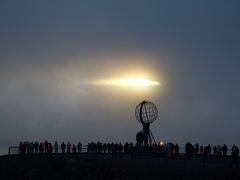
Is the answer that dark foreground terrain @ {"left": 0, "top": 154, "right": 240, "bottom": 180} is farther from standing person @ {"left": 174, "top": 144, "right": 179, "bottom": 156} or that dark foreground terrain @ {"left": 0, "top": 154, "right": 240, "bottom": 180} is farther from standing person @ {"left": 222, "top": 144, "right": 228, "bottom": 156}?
standing person @ {"left": 174, "top": 144, "right": 179, "bottom": 156}

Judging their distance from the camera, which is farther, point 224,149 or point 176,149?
point 176,149

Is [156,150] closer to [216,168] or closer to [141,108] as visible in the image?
[141,108]

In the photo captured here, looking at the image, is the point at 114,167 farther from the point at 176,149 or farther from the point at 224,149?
the point at 224,149

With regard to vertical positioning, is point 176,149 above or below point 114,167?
above

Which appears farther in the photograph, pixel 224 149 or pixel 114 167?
pixel 224 149

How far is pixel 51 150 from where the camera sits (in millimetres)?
67688

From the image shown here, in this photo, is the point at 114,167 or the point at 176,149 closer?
the point at 114,167

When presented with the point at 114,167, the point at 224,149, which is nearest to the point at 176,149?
the point at 224,149

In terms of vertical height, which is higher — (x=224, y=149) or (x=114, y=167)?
(x=224, y=149)

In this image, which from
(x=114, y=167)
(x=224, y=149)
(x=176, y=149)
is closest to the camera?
(x=114, y=167)

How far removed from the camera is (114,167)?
186 ft

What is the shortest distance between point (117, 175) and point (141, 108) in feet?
53.2

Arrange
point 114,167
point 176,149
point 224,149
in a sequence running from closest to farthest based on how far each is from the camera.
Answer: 1. point 114,167
2. point 224,149
3. point 176,149

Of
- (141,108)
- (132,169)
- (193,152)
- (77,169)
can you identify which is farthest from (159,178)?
(141,108)
